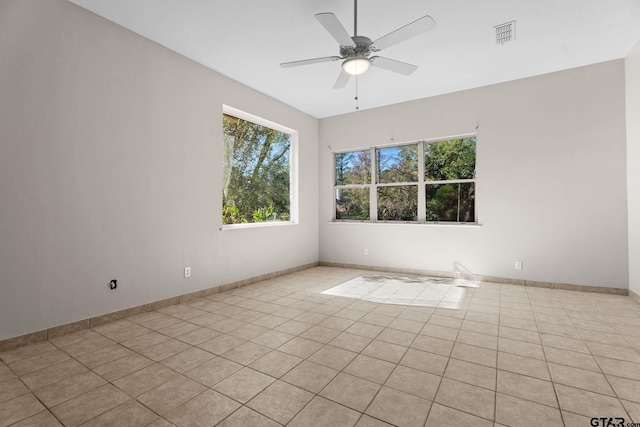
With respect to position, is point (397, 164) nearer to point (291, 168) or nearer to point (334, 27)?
point (291, 168)

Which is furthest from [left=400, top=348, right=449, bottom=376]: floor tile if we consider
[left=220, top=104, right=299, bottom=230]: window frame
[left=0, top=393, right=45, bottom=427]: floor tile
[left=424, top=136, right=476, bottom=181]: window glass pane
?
[left=424, top=136, right=476, bottom=181]: window glass pane

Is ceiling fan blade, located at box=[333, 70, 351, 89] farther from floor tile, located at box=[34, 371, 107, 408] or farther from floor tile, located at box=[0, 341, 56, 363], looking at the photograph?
floor tile, located at box=[0, 341, 56, 363]

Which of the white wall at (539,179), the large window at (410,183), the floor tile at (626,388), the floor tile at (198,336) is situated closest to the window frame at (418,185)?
the large window at (410,183)

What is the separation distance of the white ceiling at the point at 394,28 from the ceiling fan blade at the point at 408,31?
50cm

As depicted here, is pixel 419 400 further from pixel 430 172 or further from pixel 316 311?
pixel 430 172

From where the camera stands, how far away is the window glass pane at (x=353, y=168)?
586cm

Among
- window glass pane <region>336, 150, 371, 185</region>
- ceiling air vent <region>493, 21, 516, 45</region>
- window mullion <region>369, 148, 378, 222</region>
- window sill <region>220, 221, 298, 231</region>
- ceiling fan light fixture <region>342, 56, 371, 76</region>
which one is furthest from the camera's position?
window glass pane <region>336, 150, 371, 185</region>

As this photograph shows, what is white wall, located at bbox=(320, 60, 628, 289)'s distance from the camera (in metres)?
3.96

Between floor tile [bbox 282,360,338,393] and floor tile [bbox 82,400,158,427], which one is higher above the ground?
floor tile [bbox 82,400,158,427]

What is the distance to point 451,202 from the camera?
5.05 meters

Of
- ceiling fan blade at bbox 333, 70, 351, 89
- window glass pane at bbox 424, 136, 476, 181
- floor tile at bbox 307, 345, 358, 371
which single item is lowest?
floor tile at bbox 307, 345, 358, 371

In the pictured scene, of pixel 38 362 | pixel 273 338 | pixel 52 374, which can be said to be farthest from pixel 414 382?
pixel 38 362

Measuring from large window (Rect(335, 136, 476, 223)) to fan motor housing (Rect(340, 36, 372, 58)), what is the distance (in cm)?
289

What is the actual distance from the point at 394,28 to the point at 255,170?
2836 millimetres
